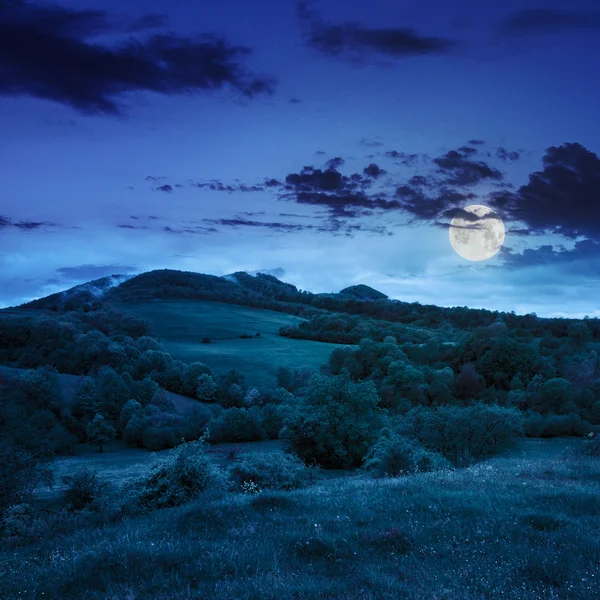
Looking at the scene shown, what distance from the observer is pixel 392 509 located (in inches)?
502

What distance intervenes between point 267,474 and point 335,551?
12.4m

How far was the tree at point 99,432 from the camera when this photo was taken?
261 feet

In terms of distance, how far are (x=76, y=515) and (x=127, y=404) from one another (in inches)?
2872

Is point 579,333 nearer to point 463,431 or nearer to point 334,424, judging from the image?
point 334,424

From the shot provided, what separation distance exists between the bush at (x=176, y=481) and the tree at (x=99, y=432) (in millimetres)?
68960

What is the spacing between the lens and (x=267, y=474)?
21828mm

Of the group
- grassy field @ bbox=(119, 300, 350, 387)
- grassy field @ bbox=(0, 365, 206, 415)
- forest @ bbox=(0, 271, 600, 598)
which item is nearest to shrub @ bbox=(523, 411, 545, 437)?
forest @ bbox=(0, 271, 600, 598)

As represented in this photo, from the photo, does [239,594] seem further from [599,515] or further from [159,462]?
[159,462]

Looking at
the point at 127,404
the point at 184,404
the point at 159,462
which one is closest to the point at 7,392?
the point at 127,404

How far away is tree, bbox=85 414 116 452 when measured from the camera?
7944 cm

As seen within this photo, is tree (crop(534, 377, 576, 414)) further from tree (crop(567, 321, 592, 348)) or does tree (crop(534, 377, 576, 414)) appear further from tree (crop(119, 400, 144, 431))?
tree (crop(119, 400, 144, 431))

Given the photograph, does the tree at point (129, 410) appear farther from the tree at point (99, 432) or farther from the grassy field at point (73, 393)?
the grassy field at point (73, 393)

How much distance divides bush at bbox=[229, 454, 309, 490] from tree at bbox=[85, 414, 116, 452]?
64434 millimetres

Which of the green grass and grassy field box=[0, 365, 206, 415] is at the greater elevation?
the green grass
